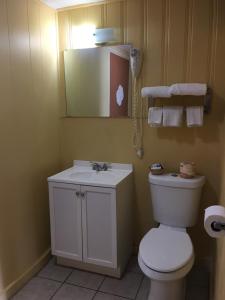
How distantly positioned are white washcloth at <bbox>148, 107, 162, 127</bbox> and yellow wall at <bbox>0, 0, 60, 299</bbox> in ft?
3.03

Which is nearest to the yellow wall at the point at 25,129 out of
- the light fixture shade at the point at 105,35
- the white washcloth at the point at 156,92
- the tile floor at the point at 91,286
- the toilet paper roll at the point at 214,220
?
the tile floor at the point at 91,286

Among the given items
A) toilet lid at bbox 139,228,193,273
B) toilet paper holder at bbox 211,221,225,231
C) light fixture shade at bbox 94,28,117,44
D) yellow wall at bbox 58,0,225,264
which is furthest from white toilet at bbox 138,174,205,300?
light fixture shade at bbox 94,28,117,44

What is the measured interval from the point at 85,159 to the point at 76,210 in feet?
1.86

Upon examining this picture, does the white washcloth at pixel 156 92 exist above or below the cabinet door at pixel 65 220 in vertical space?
above

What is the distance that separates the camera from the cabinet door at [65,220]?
2.08 meters

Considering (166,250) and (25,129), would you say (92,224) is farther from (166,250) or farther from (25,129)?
(25,129)

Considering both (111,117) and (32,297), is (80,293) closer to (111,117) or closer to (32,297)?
(32,297)

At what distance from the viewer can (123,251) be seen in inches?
85.5

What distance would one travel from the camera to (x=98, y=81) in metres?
2.31

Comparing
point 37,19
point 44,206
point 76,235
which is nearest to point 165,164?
point 76,235

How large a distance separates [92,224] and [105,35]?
1550mm

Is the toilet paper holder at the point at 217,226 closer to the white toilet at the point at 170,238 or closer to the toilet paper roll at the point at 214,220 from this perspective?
the toilet paper roll at the point at 214,220

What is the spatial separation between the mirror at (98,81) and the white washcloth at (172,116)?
37 centimetres

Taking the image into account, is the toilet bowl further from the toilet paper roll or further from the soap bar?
the toilet paper roll
